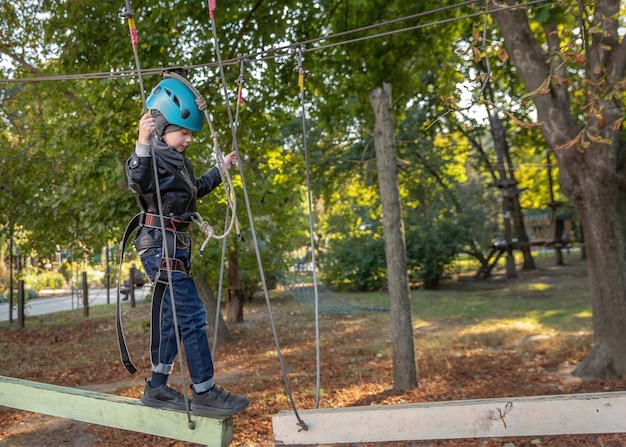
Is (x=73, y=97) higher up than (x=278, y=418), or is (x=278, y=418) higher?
(x=73, y=97)

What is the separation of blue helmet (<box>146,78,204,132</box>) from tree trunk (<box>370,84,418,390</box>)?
4.07 m

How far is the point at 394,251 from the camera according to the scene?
6816 mm

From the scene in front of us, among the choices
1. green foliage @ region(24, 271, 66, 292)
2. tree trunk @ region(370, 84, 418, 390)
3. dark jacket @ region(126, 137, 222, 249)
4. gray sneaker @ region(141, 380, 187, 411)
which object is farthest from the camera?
green foliage @ region(24, 271, 66, 292)

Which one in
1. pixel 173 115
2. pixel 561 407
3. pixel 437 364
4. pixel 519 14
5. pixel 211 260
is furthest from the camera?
pixel 211 260

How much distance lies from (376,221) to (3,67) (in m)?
13.5

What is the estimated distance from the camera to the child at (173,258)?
118 inches

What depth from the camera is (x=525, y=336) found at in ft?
34.2

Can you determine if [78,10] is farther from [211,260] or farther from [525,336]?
[525,336]

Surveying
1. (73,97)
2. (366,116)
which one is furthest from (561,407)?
(73,97)

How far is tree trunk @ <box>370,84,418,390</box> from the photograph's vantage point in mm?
6785

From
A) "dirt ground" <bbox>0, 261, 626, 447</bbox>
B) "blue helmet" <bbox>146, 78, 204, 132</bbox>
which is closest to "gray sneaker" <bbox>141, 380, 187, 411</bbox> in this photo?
"blue helmet" <bbox>146, 78, 204, 132</bbox>

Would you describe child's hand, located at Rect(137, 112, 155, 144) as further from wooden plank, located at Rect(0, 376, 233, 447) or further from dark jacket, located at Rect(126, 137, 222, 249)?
wooden plank, located at Rect(0, 376, 233, 447)

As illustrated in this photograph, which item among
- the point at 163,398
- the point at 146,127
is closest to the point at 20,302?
the point at 163,398

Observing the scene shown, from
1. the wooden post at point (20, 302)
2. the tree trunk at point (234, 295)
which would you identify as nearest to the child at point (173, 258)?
the tree trunk at point (234, 295)
